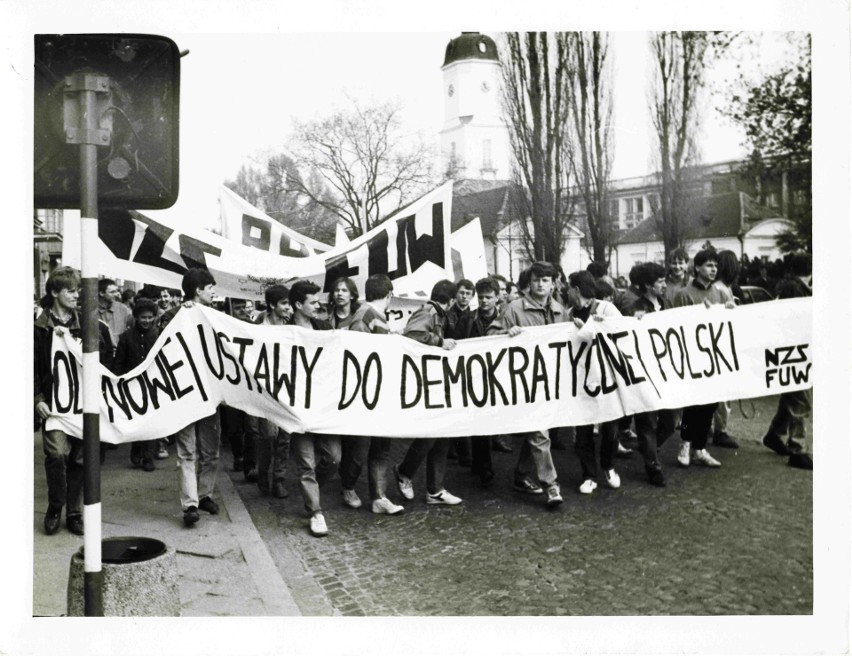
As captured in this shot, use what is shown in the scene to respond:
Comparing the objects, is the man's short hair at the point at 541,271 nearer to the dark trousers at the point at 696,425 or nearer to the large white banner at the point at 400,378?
the large white banner at the point at 400,378

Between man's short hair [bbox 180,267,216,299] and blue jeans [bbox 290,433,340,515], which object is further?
man's short hair [bbox 180,267,216,299]

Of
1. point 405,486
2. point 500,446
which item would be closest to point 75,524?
point 405,486

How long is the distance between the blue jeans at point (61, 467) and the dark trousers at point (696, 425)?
4932mm

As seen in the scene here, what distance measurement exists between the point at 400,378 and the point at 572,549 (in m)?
1.73

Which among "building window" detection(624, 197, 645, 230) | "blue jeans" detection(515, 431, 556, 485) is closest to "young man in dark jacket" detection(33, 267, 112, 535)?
"blue jeans" detection(515, 431, 556, 485)

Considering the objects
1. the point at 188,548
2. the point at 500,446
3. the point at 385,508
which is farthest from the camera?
the point at 500,446

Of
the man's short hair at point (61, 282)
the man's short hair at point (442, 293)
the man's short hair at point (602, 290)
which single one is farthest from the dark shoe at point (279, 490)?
the man's short hair at point (602, 290)

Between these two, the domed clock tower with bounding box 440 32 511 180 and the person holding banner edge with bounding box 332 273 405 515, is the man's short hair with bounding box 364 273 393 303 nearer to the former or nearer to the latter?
the person holding banner edge with bounding box 332 273 405 515

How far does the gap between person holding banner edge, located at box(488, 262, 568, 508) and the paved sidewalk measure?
215 centimetres

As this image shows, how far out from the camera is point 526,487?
7.21m

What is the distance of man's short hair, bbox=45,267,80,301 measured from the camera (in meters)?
6.36

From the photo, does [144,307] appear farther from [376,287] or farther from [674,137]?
[674,137]
